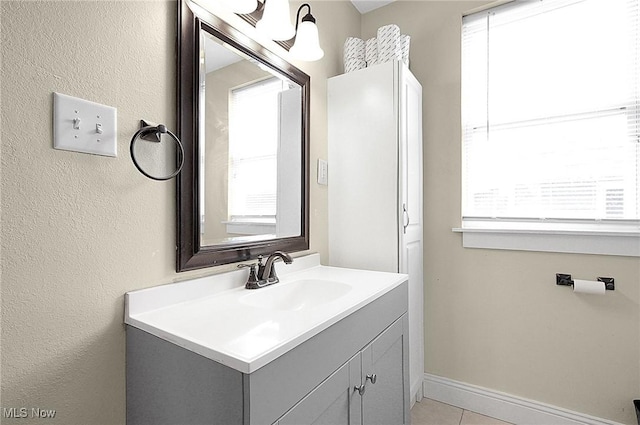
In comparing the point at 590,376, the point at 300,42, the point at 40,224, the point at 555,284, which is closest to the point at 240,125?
the point at 300,42

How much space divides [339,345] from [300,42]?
122 centimetres

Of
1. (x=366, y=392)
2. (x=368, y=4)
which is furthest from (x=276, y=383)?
(x=368, y=4)

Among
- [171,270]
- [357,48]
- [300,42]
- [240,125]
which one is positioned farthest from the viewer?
[357,48]

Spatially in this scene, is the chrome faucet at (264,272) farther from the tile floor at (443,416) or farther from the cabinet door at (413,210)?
the tile floor at (443,416)

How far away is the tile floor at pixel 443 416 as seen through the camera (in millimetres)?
1644

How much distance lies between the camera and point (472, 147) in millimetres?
1805

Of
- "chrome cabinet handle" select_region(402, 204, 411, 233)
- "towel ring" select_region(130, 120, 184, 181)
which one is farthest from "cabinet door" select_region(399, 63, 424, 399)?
"towel ring" select_region(130, 120, 184, 181)

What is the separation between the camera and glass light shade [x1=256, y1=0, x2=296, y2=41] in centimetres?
119

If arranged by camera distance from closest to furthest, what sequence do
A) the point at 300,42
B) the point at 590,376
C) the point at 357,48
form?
1. the point at 300,42
2. the point at 590,376
3. the point at 357,48

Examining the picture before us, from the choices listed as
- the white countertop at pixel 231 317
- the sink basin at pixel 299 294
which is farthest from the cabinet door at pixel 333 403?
the sink basin at pixel 299 294

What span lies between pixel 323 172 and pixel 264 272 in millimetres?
718

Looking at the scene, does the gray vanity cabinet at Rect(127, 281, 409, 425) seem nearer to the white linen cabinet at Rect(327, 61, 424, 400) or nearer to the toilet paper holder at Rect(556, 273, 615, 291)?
the white linen cabinet at Rect(327, 61, 424, 400)

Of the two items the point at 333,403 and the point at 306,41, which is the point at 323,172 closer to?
the point at 306,41

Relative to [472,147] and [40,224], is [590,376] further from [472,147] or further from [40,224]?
[40,224]
